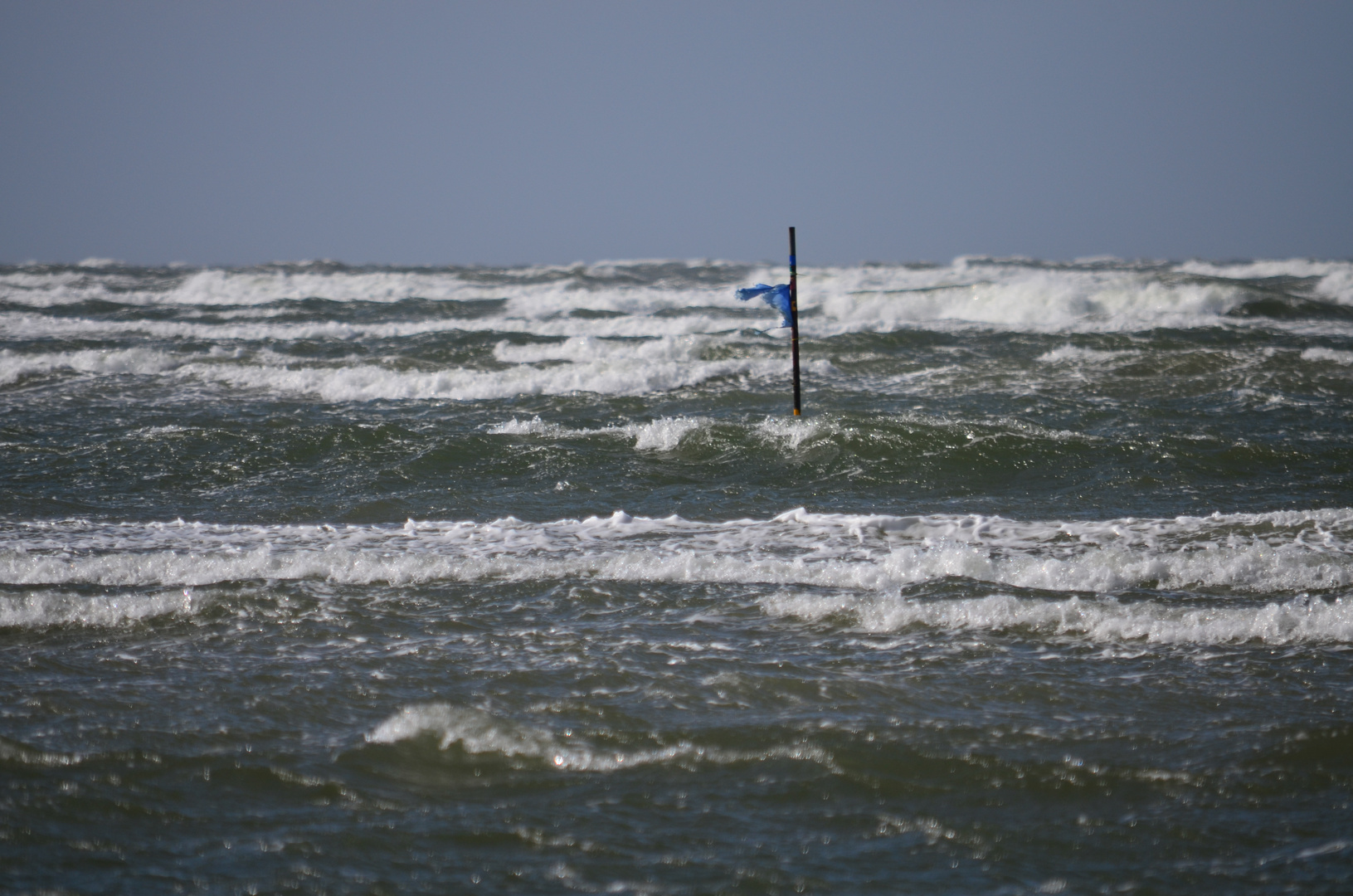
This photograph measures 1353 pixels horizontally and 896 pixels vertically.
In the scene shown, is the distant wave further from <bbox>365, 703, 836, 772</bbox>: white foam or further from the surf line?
the surf line

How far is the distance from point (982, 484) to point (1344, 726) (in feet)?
16.5

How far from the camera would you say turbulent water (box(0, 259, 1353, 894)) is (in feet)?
10.6

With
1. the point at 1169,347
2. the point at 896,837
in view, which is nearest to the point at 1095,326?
the point at 1169,347

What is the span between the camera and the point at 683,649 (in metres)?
4.90

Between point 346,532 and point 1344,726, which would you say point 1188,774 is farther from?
point 346,532

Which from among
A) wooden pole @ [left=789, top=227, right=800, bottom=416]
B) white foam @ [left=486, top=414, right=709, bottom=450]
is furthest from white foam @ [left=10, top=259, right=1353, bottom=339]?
white foam @ [left=486, top=414, right=709, bottom=450]

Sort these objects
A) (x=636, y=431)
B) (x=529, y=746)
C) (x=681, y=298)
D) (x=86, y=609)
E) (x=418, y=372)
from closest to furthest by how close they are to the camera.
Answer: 1. (x=529, y=746)
2. (x=86, y=609)
3. (x=636, y=431)
4. (x=418, y=372)
5. (x=681, y=298)

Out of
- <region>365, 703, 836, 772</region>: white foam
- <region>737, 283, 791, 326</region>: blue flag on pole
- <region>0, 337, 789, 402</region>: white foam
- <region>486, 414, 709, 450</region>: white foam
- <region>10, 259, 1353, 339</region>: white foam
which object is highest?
<region>10, 259, 1353, 339</region>: white foam

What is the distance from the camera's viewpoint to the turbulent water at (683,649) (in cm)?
324

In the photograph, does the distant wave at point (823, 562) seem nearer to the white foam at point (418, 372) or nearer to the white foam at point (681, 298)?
the white foam at point (418, 372)

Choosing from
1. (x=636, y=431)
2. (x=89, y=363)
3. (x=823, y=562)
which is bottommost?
(x=823, y=562)

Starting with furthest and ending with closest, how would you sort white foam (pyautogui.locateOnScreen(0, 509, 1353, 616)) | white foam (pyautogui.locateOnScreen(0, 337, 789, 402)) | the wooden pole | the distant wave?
white foam (pyautogui.locateOnScreen(0, 337, 789, 402)) → the wooden pole → white foam (pyautogui.locateOnScreen(0, 509, 1353, 616)) → the distant wave

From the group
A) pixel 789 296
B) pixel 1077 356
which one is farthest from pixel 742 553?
pixel 1077 356

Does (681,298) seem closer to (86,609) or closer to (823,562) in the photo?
(823,562)
